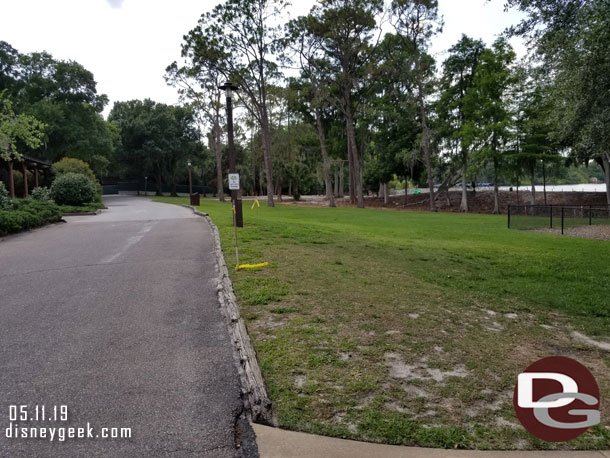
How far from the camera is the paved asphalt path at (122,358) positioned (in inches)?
109

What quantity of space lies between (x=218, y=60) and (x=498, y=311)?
3209 cm

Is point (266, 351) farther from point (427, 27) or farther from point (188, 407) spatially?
point (427, 27)

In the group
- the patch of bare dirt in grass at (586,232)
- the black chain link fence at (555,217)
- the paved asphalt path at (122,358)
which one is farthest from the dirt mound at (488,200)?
the paved asphalt path at (122,358)

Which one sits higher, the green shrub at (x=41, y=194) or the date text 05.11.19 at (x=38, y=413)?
the green shrub at (x=41, y=194)

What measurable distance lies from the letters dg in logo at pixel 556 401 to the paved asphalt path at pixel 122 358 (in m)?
2.00

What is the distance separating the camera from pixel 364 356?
13.1 feet

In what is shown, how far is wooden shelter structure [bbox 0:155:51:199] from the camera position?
27.6 m

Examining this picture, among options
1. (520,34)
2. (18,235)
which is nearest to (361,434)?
(520,34)

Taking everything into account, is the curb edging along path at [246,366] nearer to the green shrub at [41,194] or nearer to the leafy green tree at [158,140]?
the green shrub at [41,194]

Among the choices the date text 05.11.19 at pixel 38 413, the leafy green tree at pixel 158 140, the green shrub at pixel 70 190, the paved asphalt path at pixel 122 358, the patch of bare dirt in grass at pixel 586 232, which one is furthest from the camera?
the leafy green tree at pixel 158 140

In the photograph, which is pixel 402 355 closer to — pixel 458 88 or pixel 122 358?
pixel 122 358

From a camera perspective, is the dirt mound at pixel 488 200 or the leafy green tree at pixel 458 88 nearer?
the leafy green tree at pixel 458 88

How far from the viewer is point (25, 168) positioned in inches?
1175

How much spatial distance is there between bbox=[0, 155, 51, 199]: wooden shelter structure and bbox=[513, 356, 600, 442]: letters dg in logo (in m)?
31.3
